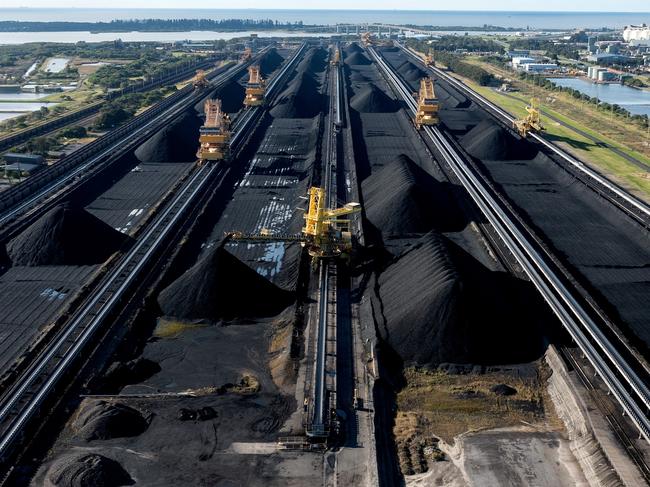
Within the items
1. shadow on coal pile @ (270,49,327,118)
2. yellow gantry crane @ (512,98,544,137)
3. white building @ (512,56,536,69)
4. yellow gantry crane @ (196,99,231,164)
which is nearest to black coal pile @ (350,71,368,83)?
shadow on coal pile @ (270,49,327,118)

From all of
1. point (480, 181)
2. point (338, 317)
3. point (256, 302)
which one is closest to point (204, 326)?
point (256, 302)

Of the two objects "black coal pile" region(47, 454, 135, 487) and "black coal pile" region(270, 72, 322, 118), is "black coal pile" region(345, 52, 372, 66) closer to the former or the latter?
"black coal pile" region(270, 72, 322, 118)

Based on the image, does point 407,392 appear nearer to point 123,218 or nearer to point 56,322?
point 56,322

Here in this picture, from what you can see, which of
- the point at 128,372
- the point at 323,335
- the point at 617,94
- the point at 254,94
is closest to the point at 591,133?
the point at 254,94

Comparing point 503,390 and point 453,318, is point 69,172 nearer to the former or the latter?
point 453,318

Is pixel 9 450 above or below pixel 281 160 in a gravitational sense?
below

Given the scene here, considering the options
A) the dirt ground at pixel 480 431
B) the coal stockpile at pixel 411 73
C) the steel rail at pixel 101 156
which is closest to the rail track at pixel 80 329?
the steel rail at pixel 101 156

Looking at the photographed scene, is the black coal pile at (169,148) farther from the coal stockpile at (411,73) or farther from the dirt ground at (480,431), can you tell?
the coal stockpile at (411,73)
